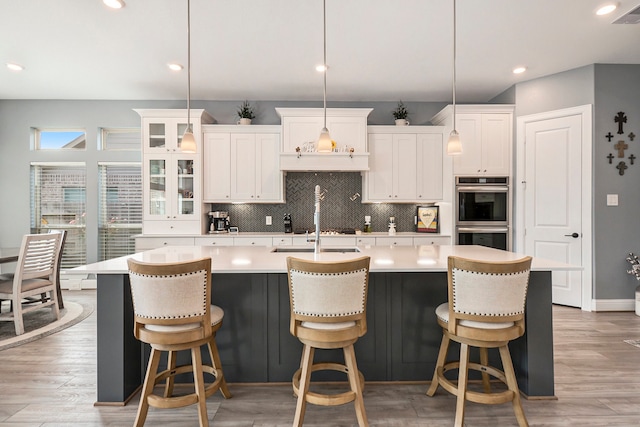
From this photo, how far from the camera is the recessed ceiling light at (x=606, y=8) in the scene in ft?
9.16

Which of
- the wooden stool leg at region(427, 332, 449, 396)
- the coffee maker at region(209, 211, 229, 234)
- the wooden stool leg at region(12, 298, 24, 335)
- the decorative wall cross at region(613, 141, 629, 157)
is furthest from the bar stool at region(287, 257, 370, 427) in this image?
the decorative wall cross at region(613, 141, 629, 157)

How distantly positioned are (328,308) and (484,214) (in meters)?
3.51

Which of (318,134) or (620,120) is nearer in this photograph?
(620,120)

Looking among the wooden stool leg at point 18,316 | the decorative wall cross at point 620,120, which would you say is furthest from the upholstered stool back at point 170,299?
the decorative wall cross at point 620,120

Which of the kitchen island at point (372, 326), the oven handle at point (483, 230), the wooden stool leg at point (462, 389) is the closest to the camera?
the wooden stool leg at point (462, 389)

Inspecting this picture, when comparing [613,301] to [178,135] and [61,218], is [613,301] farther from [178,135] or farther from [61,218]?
[61,218]

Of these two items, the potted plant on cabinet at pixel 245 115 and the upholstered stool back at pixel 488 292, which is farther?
the potted plant on cabinet at pixel 245 115

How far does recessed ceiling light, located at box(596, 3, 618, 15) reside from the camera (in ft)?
9.16

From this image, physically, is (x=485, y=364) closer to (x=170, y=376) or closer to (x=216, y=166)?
(x=170, y=376)

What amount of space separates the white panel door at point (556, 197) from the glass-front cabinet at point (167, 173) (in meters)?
4.35

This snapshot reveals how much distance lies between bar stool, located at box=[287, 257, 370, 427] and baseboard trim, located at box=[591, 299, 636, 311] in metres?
3.71

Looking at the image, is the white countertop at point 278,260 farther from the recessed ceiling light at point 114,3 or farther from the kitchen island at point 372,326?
the recessed ceiling light at point 114,3

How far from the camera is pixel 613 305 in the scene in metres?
3.98

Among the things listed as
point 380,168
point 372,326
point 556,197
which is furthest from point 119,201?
point 556,197
